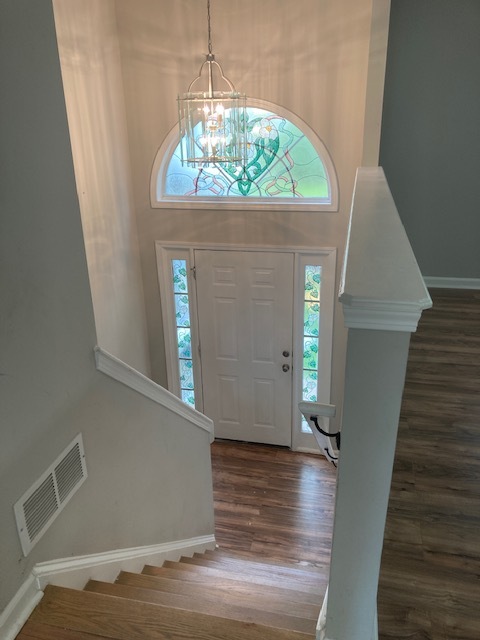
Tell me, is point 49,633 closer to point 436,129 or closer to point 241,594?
point 241,594

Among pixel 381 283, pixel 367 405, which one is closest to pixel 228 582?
pixel 367 405

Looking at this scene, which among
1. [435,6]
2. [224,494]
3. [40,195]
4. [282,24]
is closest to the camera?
[40,195]

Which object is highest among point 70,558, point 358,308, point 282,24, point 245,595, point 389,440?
point 282,24

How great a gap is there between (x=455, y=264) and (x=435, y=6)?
1823 millimetres

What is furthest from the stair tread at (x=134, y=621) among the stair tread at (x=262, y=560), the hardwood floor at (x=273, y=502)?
the hardwood floor at (x=273, y=502)

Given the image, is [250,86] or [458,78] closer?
[458,78]

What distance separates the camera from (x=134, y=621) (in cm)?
179

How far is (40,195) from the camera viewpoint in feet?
5.98

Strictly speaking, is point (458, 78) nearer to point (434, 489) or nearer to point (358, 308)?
point (434, 489)

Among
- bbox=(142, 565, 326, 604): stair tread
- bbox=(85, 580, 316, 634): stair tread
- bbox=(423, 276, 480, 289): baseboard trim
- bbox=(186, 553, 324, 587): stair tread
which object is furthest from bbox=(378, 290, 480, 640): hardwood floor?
bbox=(186, 553, 324, 587): stair tread

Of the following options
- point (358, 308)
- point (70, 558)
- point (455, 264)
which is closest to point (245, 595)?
point (70, 558)

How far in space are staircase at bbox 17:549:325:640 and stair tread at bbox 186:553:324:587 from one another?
2cm

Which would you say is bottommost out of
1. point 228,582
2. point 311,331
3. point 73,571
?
point 228,582

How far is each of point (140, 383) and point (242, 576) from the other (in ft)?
4.47
